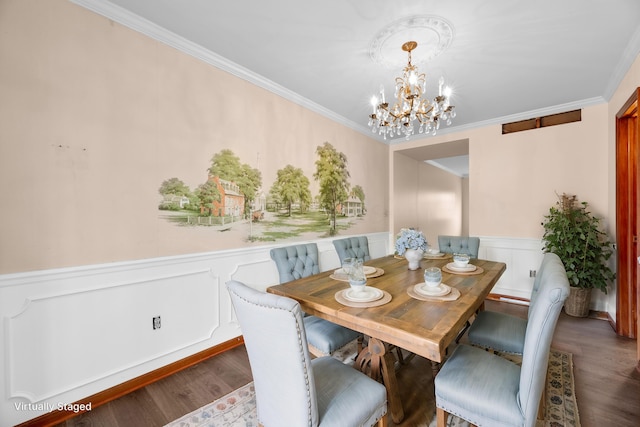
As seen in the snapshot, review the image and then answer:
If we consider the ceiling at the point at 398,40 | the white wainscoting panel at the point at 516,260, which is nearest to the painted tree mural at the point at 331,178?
the ceiling at the point at 398,40

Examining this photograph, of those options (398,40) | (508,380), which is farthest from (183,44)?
(508,380)

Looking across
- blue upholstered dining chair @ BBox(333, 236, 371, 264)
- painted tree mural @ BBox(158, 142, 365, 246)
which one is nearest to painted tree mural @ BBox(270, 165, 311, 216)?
painted tree mural @ BBox(158, 142, 365, 246)

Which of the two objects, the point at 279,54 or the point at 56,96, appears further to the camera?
the point at 279,54

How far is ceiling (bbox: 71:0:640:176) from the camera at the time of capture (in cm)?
180

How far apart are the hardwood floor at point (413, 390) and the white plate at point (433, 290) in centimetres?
78

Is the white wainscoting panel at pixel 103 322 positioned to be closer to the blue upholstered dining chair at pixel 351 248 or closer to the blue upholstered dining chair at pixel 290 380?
the blue upholstered dining chair at pixel 351 248

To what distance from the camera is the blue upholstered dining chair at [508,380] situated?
3.45ft

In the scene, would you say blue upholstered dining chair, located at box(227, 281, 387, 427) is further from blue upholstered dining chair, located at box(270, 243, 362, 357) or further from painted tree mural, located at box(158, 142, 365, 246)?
painted tree mural, located at box(158, 142, 365, 246)

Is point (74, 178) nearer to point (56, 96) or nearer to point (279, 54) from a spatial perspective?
point (56, 96)

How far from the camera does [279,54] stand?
7.65 ft

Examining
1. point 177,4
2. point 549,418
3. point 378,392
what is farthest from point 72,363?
point 549,418

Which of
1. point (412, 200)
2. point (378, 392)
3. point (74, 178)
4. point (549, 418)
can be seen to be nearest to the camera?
point (378, 392)

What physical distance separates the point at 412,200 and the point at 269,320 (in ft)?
17.1

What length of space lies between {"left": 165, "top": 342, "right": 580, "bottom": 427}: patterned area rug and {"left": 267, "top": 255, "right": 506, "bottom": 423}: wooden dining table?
1.71ft
